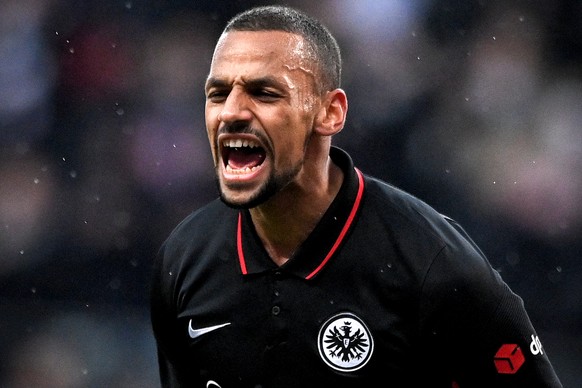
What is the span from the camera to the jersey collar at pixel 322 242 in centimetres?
326

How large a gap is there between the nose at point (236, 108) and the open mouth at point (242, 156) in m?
0.07

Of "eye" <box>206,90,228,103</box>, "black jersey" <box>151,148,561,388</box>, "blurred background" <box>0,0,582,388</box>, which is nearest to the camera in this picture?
"black jersey" <box>151,148,561,388</box>

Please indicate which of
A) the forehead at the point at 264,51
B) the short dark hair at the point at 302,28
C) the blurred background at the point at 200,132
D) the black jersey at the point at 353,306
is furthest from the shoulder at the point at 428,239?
the blurred background at the point at 200,132

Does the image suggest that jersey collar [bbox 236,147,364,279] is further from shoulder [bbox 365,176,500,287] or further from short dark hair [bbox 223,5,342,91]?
short dark hair [bbox 223,5,342,91]

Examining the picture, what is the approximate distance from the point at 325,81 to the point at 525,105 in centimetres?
412

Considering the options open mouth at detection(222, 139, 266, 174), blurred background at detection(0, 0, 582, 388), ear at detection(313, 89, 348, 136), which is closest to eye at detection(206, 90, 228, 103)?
open mouth at detection(222, 139, 266, 174)

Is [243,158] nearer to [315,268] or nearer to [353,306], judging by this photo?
[315,268]

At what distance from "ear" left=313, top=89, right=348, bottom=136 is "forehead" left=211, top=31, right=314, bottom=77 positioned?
0.14m

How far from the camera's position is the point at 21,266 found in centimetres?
670

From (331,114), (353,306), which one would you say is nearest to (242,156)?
(331,114)

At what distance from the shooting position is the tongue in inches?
125

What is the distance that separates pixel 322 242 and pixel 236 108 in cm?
51

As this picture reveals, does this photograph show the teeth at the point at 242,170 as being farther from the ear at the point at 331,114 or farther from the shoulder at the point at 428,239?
the shoulder at the point at 428,239

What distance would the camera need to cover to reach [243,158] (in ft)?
10.5
